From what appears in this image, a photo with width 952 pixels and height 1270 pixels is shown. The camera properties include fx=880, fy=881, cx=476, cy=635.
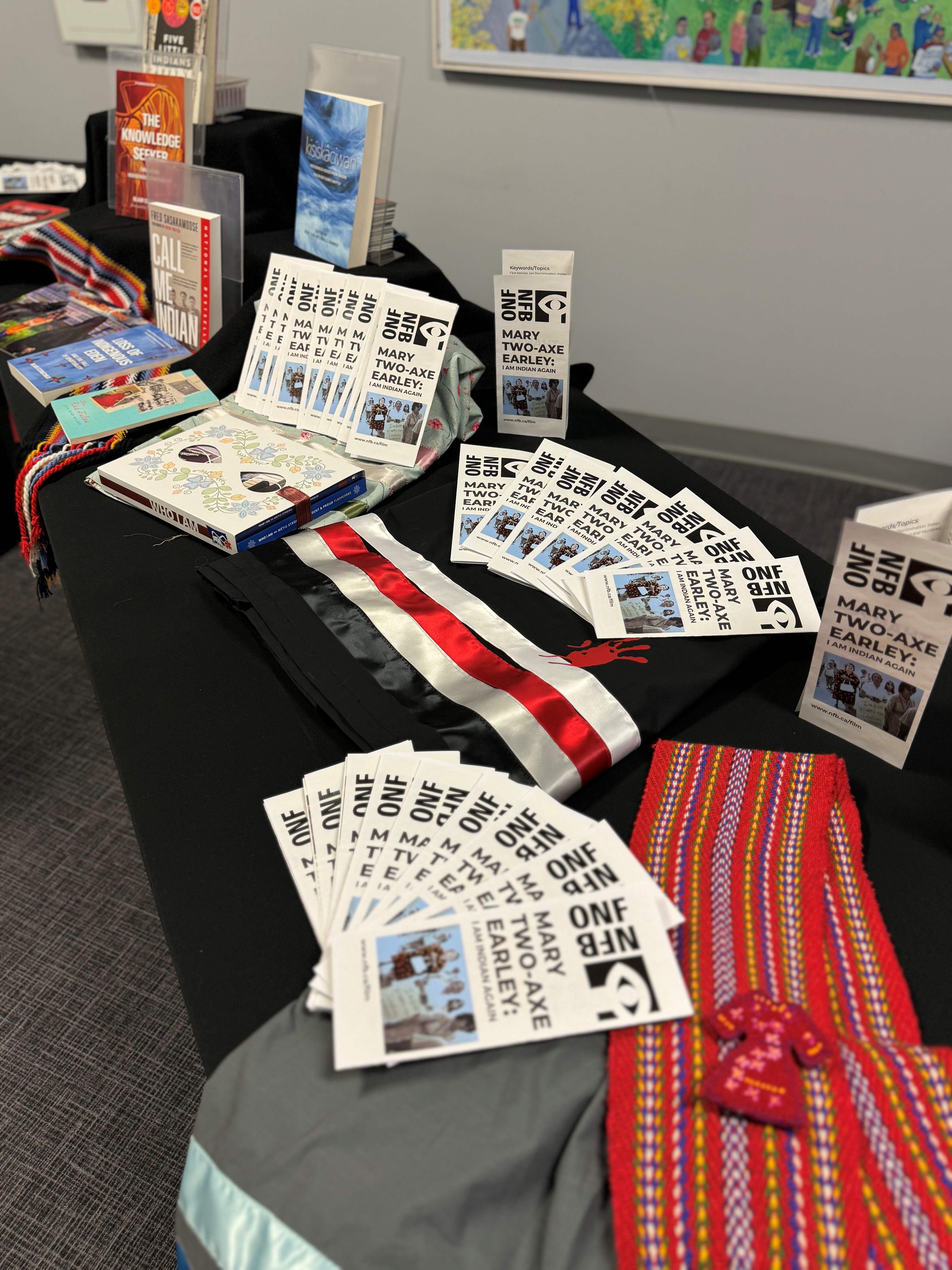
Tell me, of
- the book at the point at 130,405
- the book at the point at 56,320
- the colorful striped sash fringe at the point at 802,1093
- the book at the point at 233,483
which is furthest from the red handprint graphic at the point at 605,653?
the book at the point at 56,320

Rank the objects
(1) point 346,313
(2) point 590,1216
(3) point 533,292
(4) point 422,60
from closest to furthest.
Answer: (2) point 590,1216, (3) point 533,292, (1) point 346,313, (4) point 422,60

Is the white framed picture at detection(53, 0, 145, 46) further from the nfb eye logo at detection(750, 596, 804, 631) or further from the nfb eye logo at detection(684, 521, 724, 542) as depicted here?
the nfb eye logo at detection(750, 596, 804, 631)

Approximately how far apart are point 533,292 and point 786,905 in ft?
3.72

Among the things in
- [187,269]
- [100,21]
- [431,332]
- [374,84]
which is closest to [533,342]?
[431,332]

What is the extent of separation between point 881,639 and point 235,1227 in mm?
867

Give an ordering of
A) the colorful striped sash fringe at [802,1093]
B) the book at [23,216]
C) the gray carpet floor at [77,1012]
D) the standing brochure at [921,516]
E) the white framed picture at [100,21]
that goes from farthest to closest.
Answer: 1. the white framed picture at [100,21]
2. the book at [23,216]
3. the gray carpet floor at [77,1012]
4. the standing brochure at [921,516]
5. the colorful striped sash fringe at [802,1093]

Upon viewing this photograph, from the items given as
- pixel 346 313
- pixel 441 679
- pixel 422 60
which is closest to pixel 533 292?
pixel 346 313

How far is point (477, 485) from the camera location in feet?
4.96

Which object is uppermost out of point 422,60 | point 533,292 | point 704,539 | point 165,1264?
point 422,60

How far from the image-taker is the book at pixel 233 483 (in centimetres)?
143

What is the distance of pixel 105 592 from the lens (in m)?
1.36

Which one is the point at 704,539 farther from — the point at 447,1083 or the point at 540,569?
the point at 447,1083

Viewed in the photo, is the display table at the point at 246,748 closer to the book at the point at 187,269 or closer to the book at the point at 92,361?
the book at the point at 92,361

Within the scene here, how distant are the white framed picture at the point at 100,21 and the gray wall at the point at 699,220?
472 mm
